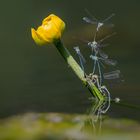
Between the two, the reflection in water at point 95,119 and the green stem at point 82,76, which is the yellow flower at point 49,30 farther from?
the reflection in water at point 95,119

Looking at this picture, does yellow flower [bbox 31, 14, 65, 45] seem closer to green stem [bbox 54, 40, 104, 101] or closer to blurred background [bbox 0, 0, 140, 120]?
green stem [bbox 54, 40, 104, 101]

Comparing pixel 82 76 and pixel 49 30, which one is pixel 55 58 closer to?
pixel 82 76

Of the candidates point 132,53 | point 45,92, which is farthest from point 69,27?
point 45,92

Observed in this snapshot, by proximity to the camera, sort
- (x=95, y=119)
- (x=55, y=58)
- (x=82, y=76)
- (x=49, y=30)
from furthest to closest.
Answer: (x=55, y=58) → (x=82, y=76) → (x=49, y=30) → (x=95, y=119)

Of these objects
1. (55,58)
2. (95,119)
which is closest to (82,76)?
(95,119)

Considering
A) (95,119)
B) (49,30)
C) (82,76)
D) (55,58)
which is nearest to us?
(95,119)

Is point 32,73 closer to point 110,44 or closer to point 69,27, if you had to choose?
point 110,44
